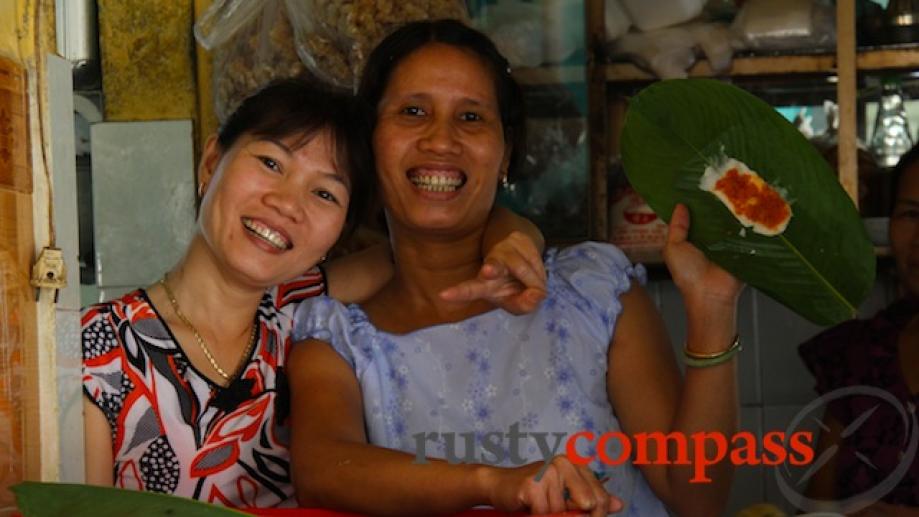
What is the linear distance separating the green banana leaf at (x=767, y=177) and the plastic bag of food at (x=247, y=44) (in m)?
0.84

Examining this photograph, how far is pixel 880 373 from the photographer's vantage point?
215cm

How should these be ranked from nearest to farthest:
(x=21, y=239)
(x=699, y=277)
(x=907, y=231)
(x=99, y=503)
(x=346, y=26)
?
(x=99, y=503) < (x=21, y=239) < (x=699, y=277) < (x=346, y=26) < (x=907, y=231)

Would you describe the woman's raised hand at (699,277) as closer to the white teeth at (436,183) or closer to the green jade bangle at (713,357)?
the green jade bangle at (713,357)

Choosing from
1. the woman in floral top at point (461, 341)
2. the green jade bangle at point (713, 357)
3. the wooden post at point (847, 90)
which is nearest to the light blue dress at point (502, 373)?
the woman in floral top at point (461, 341)

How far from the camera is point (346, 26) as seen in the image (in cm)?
180

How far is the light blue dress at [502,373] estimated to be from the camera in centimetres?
150

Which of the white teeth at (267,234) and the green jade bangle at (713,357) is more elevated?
the white teeth at (267,234)

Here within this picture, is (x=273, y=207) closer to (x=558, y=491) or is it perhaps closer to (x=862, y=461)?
(x=558, y=491)

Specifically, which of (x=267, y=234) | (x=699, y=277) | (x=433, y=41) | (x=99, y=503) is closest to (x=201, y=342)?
(x=267, y=234)

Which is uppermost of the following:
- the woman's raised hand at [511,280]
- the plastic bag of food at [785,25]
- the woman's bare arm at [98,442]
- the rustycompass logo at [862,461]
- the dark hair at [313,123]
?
the plastic bag of food at [785,25]

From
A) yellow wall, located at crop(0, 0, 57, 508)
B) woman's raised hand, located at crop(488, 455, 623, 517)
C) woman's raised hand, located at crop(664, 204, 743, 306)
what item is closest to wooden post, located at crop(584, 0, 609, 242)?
woman's raised hand, located at crop(664, 204, 743, 306)

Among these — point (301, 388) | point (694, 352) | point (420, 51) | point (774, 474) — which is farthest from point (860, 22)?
point (301, 388)

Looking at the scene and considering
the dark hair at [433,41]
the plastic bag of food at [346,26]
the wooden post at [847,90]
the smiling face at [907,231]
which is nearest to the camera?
the dark hair at [433,41]

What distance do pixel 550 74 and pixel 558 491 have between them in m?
1.41
